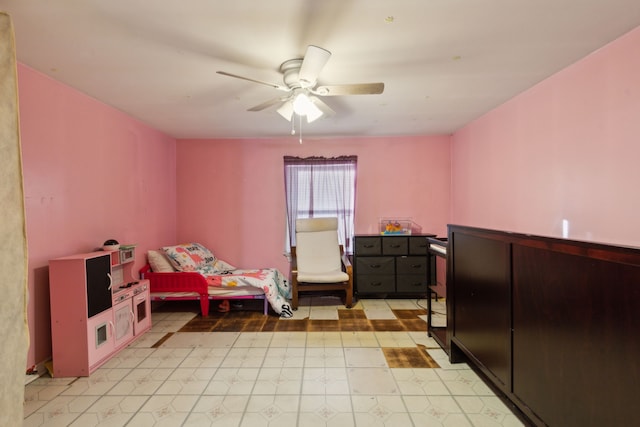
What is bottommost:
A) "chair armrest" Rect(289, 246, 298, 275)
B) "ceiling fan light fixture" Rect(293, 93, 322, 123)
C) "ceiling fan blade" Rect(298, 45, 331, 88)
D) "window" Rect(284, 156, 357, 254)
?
"chair armrest" Rect(289, 246, 298, 275)

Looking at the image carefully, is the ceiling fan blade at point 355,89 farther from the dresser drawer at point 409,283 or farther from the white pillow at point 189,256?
the dresser drawer at point 409,283

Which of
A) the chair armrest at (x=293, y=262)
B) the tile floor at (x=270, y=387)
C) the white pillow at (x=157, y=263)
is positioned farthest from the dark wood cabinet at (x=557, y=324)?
the white pillow at (x=157, y=263)

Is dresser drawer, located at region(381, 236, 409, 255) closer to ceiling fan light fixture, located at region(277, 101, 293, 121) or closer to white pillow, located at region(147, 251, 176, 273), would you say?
ceiling fan light fixture, located at region(277, 101, 293, 121)

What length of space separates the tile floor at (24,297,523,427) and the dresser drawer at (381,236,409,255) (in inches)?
53.8

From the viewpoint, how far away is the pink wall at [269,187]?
4551 mm

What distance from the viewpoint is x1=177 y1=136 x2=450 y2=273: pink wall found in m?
4.55

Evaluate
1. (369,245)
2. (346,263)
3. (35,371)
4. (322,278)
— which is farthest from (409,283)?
(35,371)

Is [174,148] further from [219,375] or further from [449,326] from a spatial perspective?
[449,326]

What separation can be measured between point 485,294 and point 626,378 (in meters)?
0.91

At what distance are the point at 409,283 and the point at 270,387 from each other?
102 inches

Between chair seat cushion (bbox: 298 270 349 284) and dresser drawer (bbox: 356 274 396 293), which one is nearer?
chair seat cushion (bbox: 298 270 349 284)

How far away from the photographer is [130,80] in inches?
96.1

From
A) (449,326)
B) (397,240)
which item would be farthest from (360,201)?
(449,326)

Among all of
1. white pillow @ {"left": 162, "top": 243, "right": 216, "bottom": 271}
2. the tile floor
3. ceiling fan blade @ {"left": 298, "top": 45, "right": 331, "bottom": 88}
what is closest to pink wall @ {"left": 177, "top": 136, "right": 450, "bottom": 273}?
white pillow @ {"left": 162, "top": 243, "right": 216, "bottom": 271}
